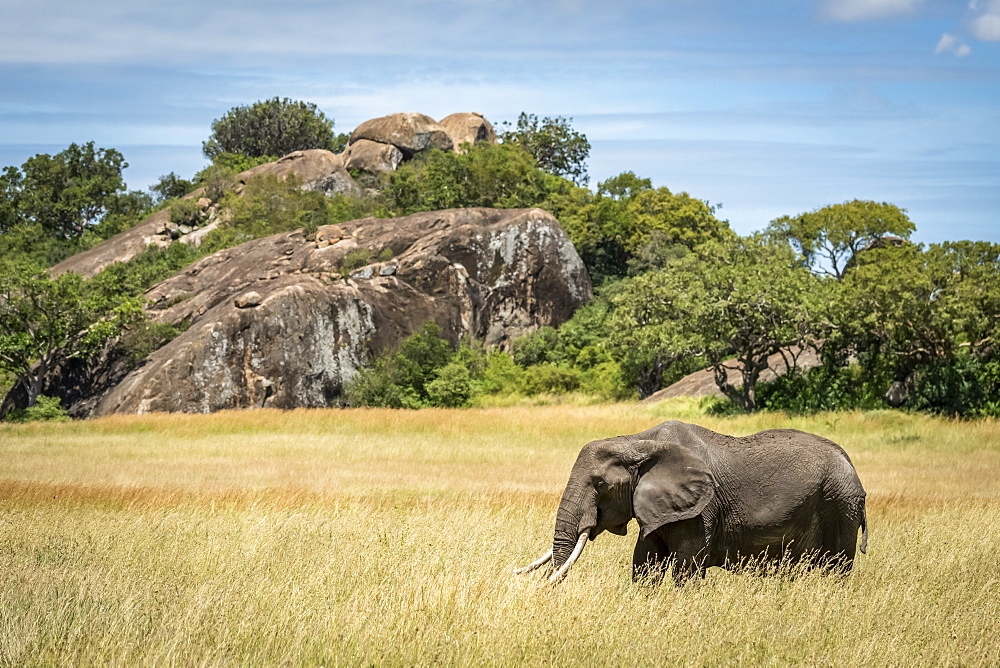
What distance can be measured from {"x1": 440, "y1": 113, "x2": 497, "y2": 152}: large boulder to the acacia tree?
55.2 meters

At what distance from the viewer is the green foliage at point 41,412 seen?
136 ft

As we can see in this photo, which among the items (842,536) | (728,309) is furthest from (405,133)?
(842,536)

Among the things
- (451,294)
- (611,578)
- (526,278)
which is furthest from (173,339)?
(611,578)

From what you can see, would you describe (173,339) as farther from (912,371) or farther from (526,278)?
(912,371)

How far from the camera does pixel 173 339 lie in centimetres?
4578

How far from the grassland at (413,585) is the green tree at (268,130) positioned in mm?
80772

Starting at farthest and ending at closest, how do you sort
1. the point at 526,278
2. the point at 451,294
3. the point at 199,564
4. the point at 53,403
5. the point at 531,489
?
the point at 526,278
the point at 451,294
the point at 53,403
the point at 531,489
the point at 199,564

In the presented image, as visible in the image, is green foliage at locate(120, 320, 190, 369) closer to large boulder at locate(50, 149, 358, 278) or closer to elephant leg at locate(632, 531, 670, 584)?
large boulder at locate(50, 149, 358, 278)

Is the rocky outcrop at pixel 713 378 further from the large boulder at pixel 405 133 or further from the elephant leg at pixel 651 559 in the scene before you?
the large boulder at pixel 405 133

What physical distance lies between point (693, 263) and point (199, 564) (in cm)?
3429

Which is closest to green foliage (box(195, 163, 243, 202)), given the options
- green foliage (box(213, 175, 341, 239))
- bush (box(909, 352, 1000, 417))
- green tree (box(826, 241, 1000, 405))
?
green foliage (box(213, 175, 341, 239))

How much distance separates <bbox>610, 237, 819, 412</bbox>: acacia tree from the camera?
122 feet

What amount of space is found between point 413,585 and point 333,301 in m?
38.1

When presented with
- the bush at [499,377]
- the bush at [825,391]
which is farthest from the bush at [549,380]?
the bush at [825,391]
